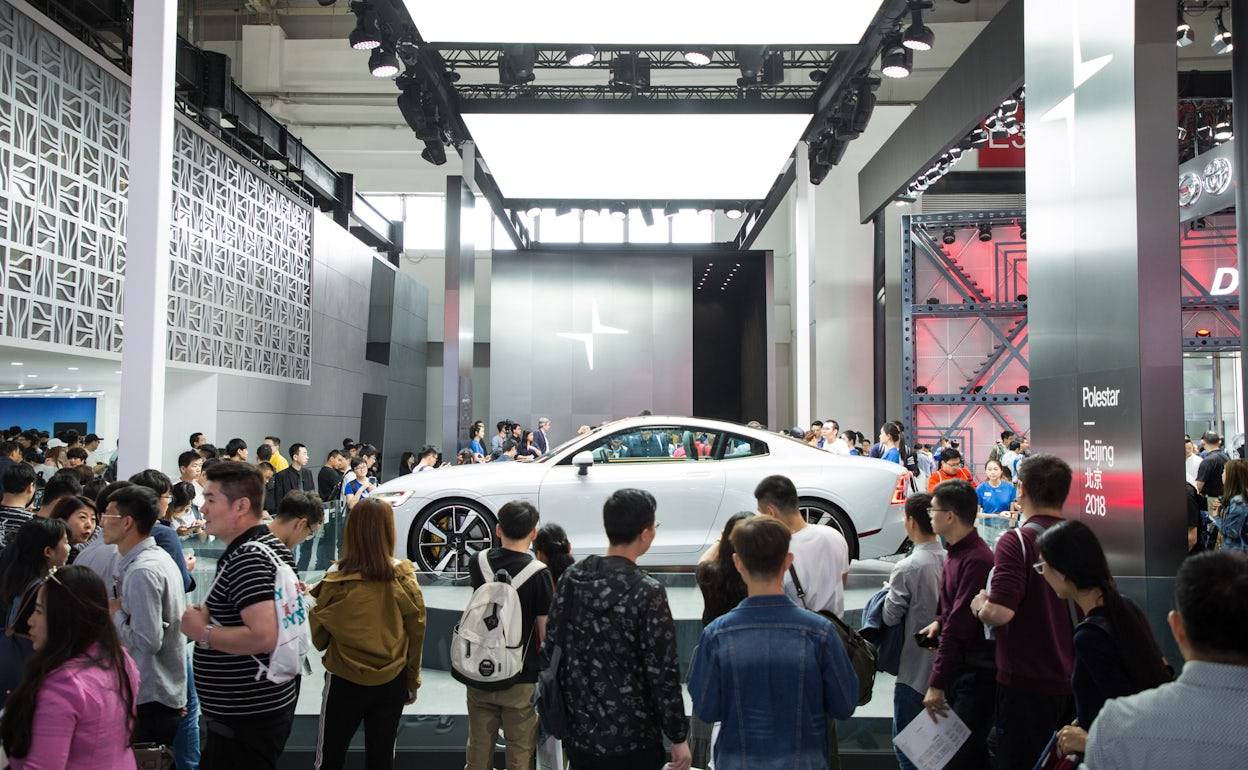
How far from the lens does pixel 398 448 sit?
23219 mm

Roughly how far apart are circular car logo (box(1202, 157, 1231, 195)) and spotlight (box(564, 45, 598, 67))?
26.4 ft

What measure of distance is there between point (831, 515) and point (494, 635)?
4.52 metres

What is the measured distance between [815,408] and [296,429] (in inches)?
413

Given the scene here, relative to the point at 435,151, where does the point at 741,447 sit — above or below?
below

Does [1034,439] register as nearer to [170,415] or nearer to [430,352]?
[170,415]

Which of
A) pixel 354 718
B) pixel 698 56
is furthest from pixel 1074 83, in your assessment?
pixel 698 56

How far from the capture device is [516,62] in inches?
477

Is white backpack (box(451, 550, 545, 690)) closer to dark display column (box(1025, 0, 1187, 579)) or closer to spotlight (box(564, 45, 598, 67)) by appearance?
dark display column (box(1025, 0, 1187, 579))

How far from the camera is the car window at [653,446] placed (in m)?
7.84

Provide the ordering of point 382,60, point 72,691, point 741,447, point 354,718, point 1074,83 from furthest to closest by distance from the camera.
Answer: point 382,60
point 741,447
point 1074,83
point 354,718
point 72,691

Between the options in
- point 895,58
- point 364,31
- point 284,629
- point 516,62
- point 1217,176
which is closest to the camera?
point 284,629

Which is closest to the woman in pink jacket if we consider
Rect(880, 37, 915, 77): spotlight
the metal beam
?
Rect(880, 37, 915, 77): spotlight

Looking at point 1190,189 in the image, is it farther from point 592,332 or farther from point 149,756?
point 149,756

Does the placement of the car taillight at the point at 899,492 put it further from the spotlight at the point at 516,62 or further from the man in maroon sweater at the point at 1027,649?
the spotlight at the point at 516,62
